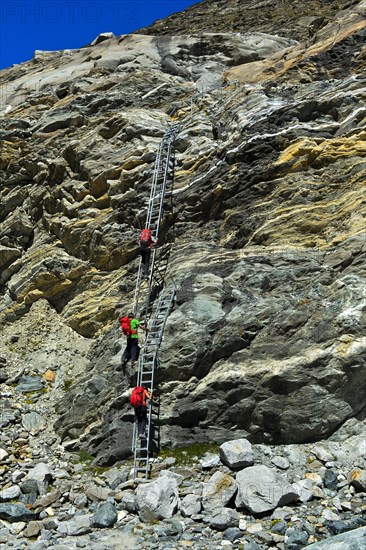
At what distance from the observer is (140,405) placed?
1280 cm

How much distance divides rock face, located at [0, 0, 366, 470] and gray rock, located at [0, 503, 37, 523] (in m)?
2.41

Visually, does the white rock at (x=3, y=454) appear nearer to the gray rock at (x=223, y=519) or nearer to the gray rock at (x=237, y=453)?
the gray rock at (x=237, y=453)

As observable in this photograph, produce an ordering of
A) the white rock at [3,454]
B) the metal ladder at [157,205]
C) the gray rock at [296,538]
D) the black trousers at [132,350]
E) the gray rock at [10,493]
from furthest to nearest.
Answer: the metal ladder at [157,205], the black trousers at [132,350], the white rock at [3,454], the gray rock at [10,493], the gray rock at [296,538]

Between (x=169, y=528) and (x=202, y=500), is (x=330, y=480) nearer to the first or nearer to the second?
(x=202, y=500)

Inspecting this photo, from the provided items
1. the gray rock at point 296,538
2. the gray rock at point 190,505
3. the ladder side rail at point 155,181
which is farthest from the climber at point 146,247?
the gray rock at point 296,538

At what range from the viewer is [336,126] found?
54.9ft

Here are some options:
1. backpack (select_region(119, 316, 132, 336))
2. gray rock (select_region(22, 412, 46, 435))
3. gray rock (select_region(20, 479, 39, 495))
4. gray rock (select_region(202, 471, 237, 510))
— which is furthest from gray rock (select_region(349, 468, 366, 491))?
gray rock (select_region(22, 412, 46, 435))

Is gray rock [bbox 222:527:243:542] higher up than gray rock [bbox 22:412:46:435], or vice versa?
gray rock [bbox 22:412:46:435]

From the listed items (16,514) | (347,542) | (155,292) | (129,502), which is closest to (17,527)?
(16,514)

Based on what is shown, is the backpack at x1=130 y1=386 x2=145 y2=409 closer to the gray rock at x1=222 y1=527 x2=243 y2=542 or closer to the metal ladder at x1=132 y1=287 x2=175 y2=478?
the metal ladder at x1=132 y1=287 x2=175 y2=478

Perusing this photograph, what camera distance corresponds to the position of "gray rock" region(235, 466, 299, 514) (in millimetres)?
9930

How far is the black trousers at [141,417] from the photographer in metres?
12.9

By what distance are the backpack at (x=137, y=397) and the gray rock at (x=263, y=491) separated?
3300 mm

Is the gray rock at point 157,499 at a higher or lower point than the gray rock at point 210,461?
lower
